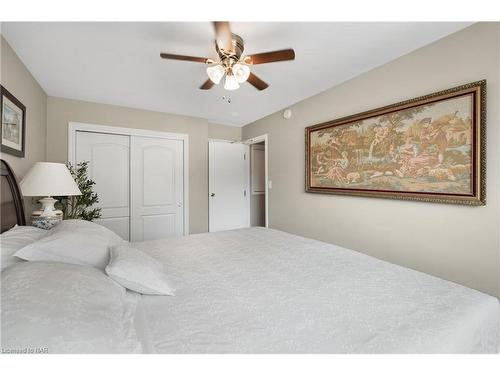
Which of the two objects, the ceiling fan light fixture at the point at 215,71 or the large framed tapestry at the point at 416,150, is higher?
the ceiling fan light fixture at the point at 215,71

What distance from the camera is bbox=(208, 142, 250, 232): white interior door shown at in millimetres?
→ 3997

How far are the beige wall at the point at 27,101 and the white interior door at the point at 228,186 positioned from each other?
7.15ft

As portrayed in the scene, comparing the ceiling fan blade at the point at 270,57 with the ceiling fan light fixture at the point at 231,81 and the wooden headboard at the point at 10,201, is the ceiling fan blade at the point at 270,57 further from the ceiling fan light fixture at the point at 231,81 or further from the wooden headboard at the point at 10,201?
the wooden headboard at the point at 10,201

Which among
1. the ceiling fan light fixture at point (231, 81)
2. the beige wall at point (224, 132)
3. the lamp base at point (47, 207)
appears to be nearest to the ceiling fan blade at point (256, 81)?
the ceiling fan light fixture at point (231, 81)

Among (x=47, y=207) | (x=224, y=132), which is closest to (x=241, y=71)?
(x=47, y=207)

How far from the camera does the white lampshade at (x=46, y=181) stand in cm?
176

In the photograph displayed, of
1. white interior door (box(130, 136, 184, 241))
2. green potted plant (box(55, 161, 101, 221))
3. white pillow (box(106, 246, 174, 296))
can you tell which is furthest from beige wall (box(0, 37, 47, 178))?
white pillow (box(106, 246, 174, 296))

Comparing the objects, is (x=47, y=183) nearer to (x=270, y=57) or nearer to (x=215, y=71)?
(x=215, y=71)

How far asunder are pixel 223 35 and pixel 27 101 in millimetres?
2107

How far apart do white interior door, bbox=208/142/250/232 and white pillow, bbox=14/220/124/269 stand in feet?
8.76

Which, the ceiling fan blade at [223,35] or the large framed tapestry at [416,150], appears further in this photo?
the large framed tapestry at [416,150]
